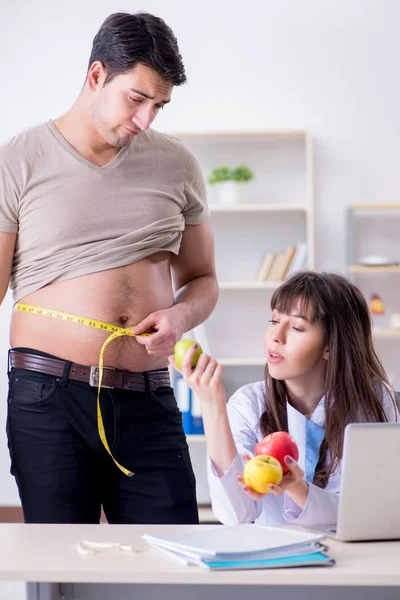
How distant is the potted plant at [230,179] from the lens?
485 cm

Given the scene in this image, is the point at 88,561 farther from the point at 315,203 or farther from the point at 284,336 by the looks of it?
the point at 315,203

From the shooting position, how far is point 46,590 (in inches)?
48.8

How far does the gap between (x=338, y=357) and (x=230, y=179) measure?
2.98m

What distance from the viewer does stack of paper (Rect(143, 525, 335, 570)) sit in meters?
Result: 1.18

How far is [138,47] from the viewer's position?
1.91m

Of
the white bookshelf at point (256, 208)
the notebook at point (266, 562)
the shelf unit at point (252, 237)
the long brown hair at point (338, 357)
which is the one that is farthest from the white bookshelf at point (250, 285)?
the notebook at point (266, 562)

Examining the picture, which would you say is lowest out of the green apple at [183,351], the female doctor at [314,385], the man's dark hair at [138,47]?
the female doctor at [314,385]

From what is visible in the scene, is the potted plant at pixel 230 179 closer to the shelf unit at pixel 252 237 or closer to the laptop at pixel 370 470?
the shelf unit at pixel 252 237

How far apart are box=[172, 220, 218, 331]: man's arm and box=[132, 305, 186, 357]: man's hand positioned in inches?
6.3

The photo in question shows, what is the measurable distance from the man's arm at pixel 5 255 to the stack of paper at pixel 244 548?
809 millimetres

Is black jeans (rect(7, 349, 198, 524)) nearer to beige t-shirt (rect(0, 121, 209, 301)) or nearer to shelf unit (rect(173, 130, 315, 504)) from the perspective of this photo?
beige t-shirt (rect(0, 121, 209, 301))

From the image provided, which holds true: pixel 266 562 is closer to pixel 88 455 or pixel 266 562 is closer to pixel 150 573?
pixel 150 573

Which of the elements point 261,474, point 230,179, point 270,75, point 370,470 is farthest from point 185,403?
point 370,470

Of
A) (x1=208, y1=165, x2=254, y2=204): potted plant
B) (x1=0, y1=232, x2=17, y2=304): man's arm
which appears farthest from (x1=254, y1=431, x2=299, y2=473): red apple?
(x1=208, y1=165, x2=254, y2=204): potted plant
